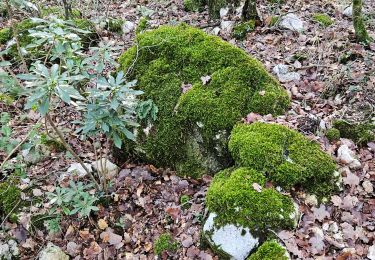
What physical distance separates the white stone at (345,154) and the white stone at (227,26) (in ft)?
12.4

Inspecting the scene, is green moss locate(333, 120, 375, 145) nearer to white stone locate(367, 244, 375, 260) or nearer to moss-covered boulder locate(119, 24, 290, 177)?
moss-covered boulder locate(119, 24, 290, 177)

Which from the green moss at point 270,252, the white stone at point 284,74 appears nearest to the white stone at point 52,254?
the green moss at point 270,252

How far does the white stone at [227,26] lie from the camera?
7077 millimetres

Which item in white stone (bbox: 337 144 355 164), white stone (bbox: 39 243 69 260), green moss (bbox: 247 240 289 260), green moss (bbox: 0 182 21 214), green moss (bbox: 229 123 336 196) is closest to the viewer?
green moss (bbox: 247 240 289 260)

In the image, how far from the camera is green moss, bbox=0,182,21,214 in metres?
4.15

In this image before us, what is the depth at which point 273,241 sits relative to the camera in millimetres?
3264

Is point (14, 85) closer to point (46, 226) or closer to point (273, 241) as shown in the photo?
point (46, 226)

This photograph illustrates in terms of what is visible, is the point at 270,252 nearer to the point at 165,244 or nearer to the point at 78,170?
the point at 165,244

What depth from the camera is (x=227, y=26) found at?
7.17 m

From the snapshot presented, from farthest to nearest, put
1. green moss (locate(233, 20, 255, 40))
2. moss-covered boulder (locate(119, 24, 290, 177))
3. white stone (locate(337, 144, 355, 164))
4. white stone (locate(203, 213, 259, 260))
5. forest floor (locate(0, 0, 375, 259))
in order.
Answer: green moss (locate(233, 20, 255, 40)), moss-covered boulder (locate(119, 24, 290, 177)), white stone (locate(337, 144, 355, 164)), forest floor (locate(0, 0, 375, 259)), white stone (locate(203, 213, 259, 260))

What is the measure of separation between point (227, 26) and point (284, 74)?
2279mm

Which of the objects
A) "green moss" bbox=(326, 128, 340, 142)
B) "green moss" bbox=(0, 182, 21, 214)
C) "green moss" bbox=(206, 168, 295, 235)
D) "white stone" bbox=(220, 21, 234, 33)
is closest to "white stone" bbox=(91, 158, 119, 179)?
"green moss" bbox=(0, 182, 21, 214)

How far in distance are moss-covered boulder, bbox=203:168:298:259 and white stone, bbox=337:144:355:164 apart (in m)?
0.89

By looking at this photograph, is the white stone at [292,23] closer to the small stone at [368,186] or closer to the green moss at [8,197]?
the small stone at [368,186]
